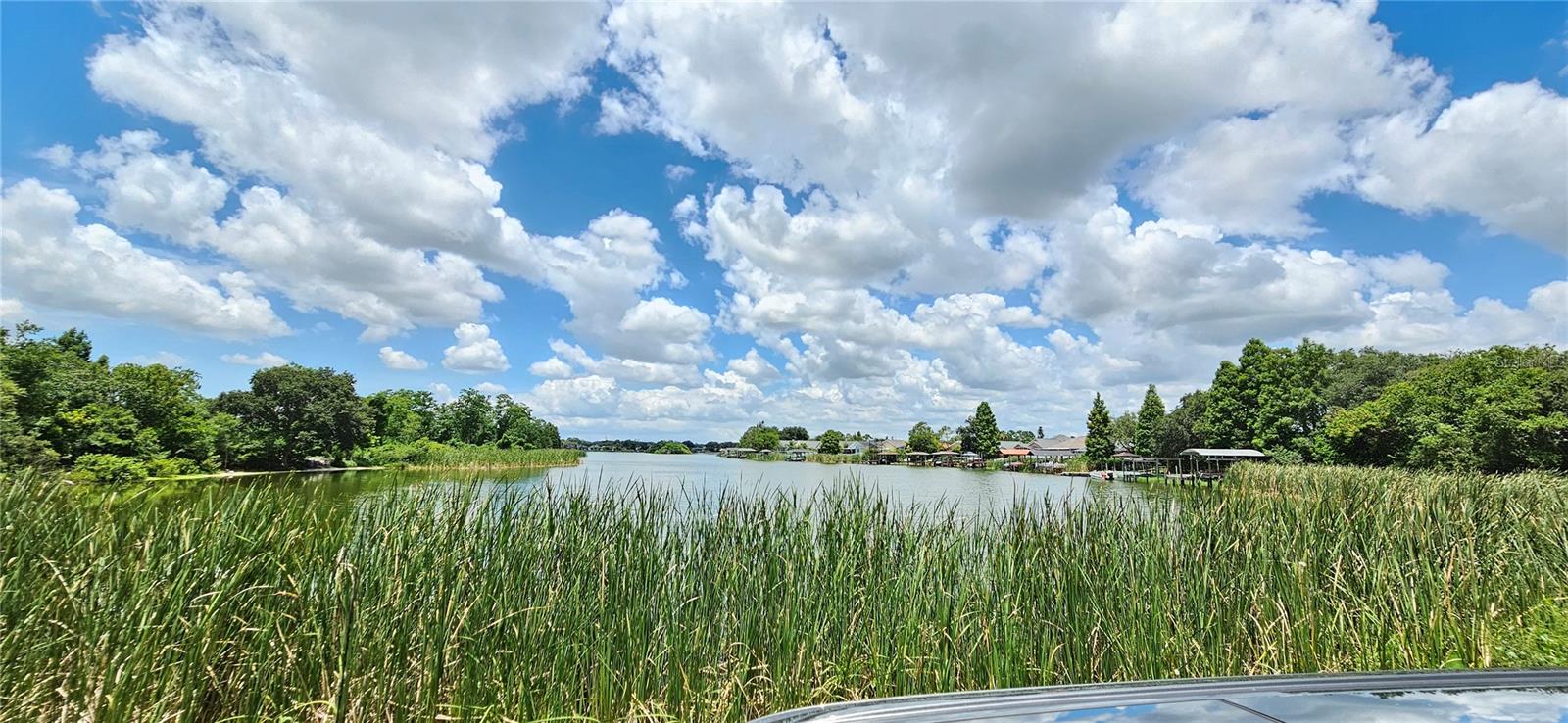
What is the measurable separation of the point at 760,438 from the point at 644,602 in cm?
11058

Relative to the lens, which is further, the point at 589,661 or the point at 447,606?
the point at 589,661

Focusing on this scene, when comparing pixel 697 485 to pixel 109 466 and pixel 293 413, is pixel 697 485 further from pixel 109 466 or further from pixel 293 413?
pixel 293 413

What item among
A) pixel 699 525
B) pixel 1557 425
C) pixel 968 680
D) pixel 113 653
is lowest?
pixel 968 680

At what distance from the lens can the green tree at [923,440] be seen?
79625 millimetres

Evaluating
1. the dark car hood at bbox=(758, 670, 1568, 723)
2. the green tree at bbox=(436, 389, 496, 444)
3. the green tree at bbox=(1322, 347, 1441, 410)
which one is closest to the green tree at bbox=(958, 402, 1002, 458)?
the green tree at bbox=(1322, 347, 1441, 410)

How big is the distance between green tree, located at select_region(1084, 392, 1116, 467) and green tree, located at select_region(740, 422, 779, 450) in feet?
206

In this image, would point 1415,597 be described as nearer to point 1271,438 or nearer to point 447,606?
point 447,606

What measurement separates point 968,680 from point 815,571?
1.06m

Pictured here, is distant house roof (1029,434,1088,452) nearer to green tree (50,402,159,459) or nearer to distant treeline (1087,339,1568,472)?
distant treeline (1087,339,1568,472)

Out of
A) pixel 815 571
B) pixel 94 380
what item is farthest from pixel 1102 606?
pixel 94 380

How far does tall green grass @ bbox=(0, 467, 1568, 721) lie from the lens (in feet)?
10.6

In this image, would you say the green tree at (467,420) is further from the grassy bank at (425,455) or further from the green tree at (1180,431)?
the green tree at (1180,431)

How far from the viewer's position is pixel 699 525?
4.55 m

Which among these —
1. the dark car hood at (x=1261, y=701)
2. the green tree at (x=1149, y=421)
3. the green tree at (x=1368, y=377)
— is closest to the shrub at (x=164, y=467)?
the dark car hood at (x=1261, y=701)
